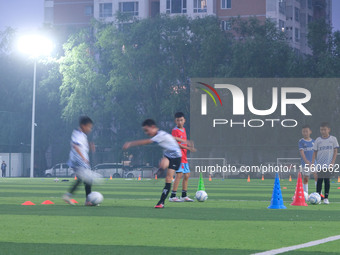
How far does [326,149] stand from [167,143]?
483cm

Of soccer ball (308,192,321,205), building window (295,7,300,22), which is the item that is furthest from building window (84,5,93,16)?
soccer ball (308,192,321,205)

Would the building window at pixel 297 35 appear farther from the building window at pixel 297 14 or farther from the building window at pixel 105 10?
the building window at pixel 105 10

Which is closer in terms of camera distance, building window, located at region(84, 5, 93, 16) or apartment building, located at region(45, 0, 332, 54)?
apartment building, located at region(45, 0, 332, 54)

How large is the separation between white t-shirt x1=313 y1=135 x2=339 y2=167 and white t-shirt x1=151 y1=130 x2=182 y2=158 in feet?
14.3

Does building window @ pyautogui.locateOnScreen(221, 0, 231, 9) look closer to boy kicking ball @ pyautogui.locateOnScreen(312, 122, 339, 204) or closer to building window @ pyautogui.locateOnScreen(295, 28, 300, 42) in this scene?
building window @ pyautogui.locateOnScreen(295, 28, 300, 42)

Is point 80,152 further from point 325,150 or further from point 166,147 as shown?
point 325,150

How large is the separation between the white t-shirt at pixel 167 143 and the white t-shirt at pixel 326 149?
4350 millimetres

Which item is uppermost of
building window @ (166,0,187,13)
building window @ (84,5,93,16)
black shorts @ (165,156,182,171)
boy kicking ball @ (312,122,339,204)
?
building window @ (84,5,93,16)

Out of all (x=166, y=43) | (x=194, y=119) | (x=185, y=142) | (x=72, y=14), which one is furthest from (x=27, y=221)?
(x=72, y=14)

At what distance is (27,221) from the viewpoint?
1317 cm

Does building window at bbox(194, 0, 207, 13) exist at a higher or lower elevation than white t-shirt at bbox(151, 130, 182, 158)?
higher

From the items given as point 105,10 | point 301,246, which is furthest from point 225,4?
point 301,246

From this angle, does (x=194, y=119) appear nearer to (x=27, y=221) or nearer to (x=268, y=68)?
(x=268, y=68)

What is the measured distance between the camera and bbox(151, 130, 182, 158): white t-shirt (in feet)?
53.3
